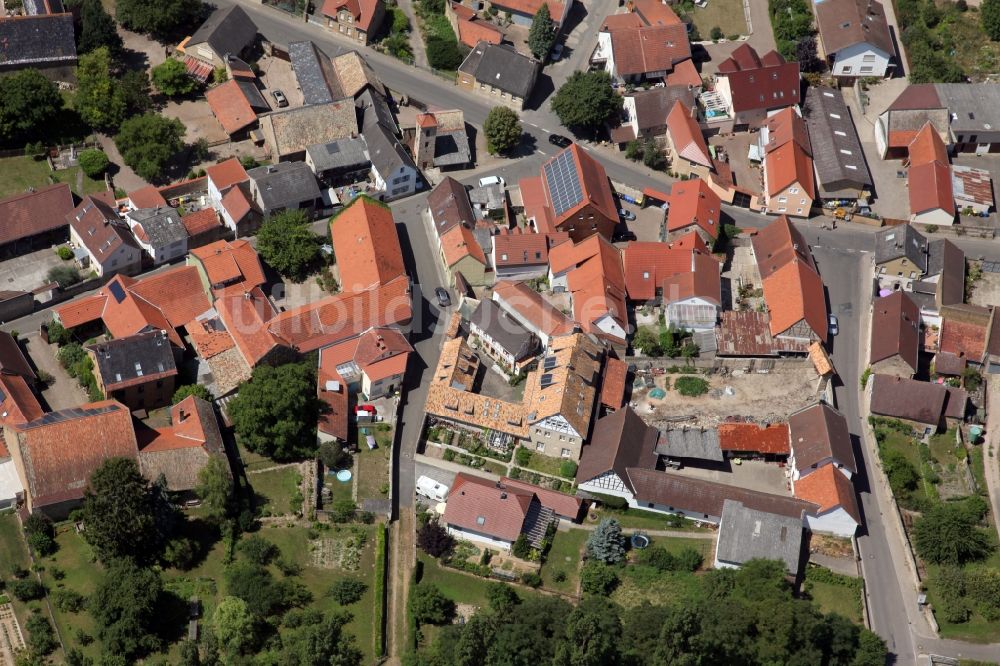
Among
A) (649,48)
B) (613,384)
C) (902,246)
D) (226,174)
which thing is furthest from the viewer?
(649,48)

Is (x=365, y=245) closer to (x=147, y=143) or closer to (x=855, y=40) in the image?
(x=147, y=143)

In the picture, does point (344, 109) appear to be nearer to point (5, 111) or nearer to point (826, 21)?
point (5, 111)

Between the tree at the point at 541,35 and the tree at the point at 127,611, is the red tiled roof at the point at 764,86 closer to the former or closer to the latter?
the tree at the point at 541,35

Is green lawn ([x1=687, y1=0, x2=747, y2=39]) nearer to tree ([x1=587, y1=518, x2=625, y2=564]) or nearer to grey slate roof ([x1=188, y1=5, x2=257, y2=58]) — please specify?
grey slate roof ([x1=188, y1=5, x2=257, y2=58])

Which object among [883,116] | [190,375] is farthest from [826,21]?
[190,375]

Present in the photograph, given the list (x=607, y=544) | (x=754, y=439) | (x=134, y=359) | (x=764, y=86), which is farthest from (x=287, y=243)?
(x=764, y=86)

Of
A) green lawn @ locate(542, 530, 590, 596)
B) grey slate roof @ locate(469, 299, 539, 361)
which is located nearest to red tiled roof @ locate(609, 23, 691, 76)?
grey slate roof @ locate(469, 299, 539, 361)
